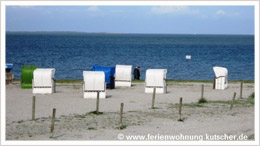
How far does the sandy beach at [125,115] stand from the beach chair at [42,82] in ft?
1.99

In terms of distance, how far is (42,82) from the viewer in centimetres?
3225

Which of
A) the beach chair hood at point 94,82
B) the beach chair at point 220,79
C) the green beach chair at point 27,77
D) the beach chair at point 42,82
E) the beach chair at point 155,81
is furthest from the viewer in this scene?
the beach chair at point 220,79

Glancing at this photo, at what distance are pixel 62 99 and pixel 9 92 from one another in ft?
16.7

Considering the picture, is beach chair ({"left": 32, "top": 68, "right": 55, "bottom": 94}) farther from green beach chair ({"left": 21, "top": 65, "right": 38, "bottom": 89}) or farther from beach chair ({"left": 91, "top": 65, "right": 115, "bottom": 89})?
beach chair ({"left": 91, "top": 65, "right": 115, "bottom": 89})

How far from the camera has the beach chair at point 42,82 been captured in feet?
105

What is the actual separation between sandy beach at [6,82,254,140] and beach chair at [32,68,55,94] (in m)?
0.61

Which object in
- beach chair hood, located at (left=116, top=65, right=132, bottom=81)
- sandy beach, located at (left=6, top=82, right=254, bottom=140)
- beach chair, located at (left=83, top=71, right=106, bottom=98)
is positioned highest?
beach chair hood, located at (left=116, top=65, right=132, bottom=81)

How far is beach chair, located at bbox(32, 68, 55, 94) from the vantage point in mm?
32125

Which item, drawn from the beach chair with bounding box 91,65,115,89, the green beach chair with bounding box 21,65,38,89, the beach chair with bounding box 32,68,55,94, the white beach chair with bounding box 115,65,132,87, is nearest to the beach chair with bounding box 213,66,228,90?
the white beach chair with bounding box 115,65,132,87

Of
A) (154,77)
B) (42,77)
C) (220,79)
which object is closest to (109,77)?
(154,77)

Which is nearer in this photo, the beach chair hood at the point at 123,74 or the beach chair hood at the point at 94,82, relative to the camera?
the beach chair hood at the point at 94,82

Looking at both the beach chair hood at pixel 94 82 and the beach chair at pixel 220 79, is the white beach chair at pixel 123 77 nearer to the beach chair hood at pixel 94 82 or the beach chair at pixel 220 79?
the beach chair at pixel 220 79

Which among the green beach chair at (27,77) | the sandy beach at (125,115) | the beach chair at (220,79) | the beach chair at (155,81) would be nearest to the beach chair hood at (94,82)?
the sandy beach at (125,115)

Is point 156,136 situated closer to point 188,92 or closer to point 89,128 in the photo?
point 89,128
